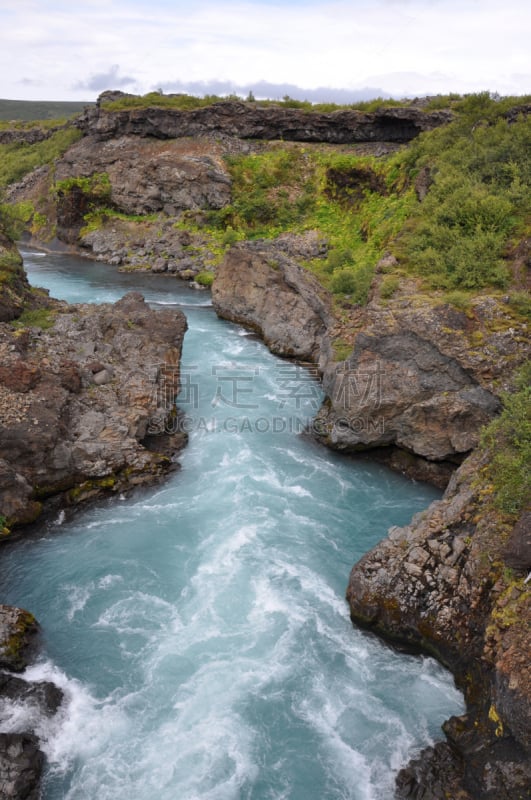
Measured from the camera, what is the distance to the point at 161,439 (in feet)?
66.0

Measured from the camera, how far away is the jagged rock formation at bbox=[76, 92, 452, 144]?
50875 millimetres

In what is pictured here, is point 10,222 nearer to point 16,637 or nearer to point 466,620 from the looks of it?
point 16,637

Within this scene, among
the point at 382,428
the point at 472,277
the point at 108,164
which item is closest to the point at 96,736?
the point at 382,428

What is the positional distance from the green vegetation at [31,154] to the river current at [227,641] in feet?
167

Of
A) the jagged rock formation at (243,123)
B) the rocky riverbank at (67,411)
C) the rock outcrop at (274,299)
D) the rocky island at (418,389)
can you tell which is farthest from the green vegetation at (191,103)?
the rocky riverbank at (67,411)

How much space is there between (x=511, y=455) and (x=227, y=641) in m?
7.81

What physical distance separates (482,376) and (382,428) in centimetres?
370

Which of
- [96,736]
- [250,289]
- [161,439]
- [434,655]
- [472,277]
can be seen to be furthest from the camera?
[250,289]

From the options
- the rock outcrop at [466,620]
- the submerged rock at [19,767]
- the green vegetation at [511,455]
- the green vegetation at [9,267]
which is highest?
the green vegetation at [9,267]

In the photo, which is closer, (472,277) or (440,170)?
(472,277)

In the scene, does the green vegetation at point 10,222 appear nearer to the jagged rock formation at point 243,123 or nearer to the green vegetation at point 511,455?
the green vegetation at point 511,455

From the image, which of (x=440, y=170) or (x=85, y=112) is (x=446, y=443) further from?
(x=85, y=112)

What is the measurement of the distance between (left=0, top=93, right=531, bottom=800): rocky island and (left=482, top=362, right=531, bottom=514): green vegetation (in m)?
0.04

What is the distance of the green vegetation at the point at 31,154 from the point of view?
57903mm
